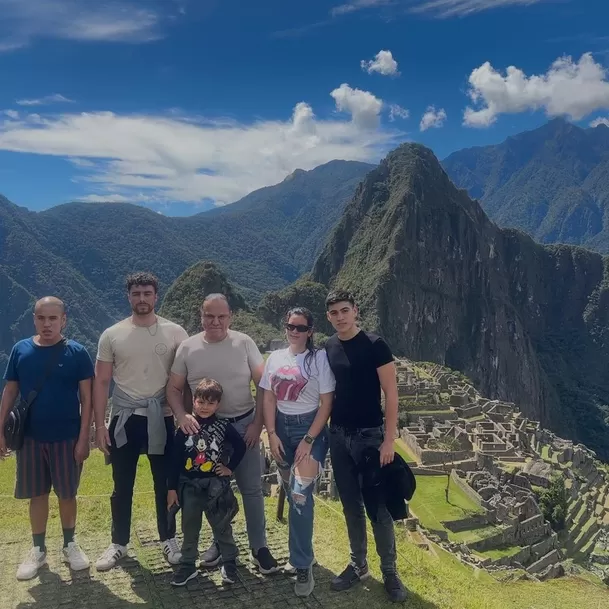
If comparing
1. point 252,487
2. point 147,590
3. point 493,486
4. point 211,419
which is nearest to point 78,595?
point 147,590

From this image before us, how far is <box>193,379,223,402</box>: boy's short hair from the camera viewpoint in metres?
4.88

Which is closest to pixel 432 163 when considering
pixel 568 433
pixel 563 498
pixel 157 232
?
pixel 568 433

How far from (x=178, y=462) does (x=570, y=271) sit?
466 ft

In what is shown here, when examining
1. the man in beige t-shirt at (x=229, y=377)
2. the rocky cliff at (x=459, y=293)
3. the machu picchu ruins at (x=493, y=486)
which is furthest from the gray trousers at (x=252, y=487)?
the rocky cliff at (x=459, y=293)

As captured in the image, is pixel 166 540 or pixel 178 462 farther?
pixel 166 540

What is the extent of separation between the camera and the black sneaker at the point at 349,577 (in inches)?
201

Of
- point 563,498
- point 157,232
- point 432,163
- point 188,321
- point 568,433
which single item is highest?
point 432,163

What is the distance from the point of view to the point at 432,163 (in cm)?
11112

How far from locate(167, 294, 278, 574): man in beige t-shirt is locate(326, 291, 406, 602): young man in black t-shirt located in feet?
2.26

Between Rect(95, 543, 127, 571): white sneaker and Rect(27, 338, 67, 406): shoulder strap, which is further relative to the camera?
Rect(95, 543, 127, 571): white sneaker

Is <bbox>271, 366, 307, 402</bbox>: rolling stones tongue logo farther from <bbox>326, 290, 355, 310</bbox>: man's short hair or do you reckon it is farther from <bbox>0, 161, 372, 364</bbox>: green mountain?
<bbox>0, 161, 372, 364</bbox>: green mountain

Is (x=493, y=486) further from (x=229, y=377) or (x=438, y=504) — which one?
(x=229, y=377)

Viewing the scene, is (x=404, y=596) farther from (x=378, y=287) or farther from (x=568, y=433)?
(x=568, y=433)

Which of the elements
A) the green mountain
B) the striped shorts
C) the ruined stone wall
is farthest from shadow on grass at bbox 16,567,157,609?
the green mountain
